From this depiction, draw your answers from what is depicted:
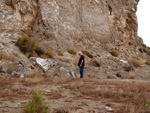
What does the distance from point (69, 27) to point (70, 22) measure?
70cm

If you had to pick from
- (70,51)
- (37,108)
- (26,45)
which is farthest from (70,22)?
(37,108)

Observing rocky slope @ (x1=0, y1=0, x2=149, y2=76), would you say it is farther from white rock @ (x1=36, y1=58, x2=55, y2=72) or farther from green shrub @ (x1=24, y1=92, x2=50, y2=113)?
green shrub @ (x1=24, y1=92, x2=50, y2=113)

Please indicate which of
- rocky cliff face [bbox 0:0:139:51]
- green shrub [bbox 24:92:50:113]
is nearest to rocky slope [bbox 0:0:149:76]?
rocky cliff face [bbox 0:0:139:51]

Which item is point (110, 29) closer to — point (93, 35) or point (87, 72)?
point (93, 35)

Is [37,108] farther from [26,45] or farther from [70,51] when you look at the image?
[70,51]

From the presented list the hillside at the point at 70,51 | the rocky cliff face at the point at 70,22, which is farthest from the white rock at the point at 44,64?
the rocky cliff face at the point at 70,22

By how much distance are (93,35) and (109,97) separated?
16.6 meters

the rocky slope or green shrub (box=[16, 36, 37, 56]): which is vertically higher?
the rocky slope

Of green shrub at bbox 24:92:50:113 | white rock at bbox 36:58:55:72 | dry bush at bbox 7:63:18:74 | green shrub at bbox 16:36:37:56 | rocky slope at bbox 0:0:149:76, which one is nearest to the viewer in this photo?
green shrub at bbox 24:92:50:113

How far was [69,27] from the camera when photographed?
1862cm

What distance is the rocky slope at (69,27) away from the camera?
14070 millimetres

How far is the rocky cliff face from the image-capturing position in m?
15.2

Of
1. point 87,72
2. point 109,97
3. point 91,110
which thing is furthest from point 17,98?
point 87,72

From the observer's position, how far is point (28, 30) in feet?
52.5
